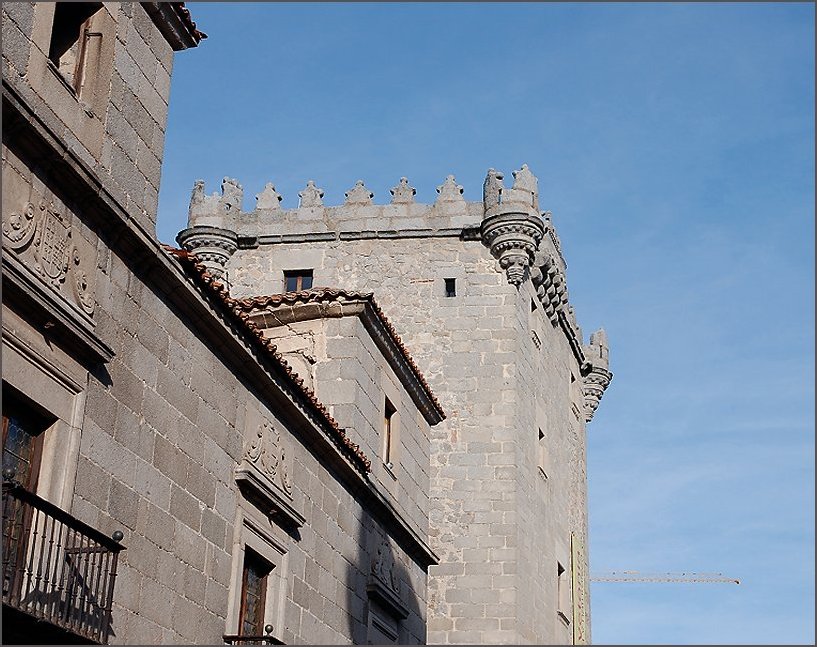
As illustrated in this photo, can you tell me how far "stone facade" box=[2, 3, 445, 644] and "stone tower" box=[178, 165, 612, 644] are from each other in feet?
25.0

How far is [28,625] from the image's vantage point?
25.8 ft

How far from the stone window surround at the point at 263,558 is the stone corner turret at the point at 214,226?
42.2 feet

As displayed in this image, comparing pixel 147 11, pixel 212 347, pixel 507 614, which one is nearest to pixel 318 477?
pixel 212 347

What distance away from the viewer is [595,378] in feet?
98.5

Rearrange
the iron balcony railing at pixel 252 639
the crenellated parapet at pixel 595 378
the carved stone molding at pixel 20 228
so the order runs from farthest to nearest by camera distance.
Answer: the crenellated parapet at pixel 595 378 < the iron balcony railing at pixel 252 639 < the carved stone molding at pixel 20 228

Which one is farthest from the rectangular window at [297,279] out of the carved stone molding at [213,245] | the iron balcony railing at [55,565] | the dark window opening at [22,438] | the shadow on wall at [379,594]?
the dark window opening at [22,438]

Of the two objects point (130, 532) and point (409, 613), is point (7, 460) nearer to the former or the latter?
point (130, 532)

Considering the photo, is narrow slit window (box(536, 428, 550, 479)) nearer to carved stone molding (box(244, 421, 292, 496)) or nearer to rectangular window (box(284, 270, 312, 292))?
rectangular window (box(284, 270, 312, 292))

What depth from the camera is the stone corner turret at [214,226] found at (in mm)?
25125

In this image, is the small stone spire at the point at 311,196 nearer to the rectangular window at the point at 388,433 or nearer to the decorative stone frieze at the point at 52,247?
the rectangular window at the point at 388,433

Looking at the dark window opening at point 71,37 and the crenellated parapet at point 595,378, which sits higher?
the crenellated parapet at point 595,378

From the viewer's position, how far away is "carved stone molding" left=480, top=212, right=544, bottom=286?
24.0 metres

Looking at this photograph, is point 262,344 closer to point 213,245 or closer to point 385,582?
point 385,582

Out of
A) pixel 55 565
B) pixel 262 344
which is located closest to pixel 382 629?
pixel 262 344
